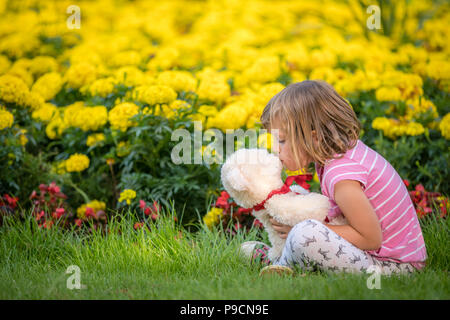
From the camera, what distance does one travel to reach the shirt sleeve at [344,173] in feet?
6.72

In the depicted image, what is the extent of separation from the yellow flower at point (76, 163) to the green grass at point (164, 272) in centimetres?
55

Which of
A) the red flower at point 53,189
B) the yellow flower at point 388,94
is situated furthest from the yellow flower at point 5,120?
the yellow flower at point 388,94

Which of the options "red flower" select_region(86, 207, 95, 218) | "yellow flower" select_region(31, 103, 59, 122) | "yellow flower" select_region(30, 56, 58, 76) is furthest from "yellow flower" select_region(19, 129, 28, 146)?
"yellow flower" select_region(30, 56, 58, 76)

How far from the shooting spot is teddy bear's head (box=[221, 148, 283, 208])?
86.3 inches

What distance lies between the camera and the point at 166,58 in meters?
4.26

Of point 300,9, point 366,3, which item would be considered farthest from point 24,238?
point 300,9

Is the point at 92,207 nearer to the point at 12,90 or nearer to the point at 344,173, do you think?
the point at 12,90

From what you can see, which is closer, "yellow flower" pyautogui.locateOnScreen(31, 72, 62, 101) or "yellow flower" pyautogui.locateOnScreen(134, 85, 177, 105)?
"yellow flower" pyautogui.locateOnScreen(134, 85, 177, 105)

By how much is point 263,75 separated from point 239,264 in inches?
82.1

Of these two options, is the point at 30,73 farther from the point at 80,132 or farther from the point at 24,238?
the point at 24,238

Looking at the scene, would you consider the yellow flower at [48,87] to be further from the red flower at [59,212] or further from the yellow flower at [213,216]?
the yellow flower at [213,216]

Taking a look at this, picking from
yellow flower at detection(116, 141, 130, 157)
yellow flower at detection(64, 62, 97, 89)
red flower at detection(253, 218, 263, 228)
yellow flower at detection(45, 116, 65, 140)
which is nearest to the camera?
red flower at detection(253, 218, 263, 228)

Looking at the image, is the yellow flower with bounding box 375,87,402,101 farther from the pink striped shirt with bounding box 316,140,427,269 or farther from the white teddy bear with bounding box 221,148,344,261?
the white teddy bear with bounding box 221,148,344,261

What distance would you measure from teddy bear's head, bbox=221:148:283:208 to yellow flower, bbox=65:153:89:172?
4.95 feet
